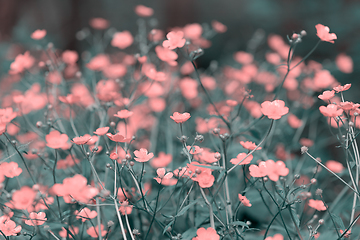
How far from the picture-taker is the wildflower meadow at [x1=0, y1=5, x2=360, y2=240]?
1.94ft

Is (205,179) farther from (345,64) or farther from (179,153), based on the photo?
(345,64)

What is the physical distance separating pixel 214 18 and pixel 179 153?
113 centimetres

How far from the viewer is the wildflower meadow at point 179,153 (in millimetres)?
591

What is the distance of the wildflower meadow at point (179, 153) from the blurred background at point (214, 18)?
8cm

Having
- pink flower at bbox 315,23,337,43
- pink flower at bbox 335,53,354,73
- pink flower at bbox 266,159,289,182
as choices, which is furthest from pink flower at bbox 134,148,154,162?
pink flower at bbox 335,53,354,73

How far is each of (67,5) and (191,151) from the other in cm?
191

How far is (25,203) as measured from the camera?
512 mm

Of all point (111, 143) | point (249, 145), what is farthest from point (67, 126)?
point (249, 145)

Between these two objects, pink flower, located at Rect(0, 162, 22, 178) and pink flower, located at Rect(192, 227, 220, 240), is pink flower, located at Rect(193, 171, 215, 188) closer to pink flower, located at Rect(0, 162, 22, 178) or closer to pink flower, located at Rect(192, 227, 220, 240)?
pink flower, located at Rect(192, 227, 220, 240)

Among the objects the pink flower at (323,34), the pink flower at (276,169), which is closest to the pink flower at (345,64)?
the pink flower at (323,34)

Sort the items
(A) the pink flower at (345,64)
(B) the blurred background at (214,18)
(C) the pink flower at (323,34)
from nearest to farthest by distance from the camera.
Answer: (C) the pink flower at (323,34)
(A) the pink flower at (345,64)
(B) the blurred background at (214,18)

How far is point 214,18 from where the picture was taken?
1830 mm

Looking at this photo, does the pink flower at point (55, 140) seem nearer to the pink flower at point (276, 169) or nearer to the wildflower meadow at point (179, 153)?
the wildflower meadow at point (179, 153)

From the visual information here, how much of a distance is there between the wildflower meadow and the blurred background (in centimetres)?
8
